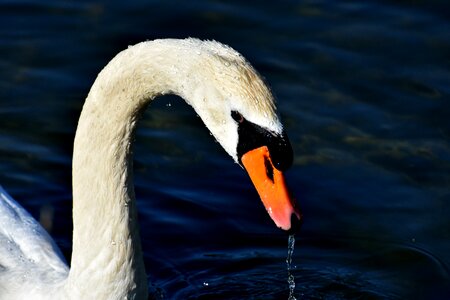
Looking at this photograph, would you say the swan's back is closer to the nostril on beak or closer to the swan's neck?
the swan's neck

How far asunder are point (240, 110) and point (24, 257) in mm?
2764

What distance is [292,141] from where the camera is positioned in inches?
400

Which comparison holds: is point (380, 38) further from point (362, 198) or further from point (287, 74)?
point (362, 198)

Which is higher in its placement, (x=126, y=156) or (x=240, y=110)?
(x=240, y=110)

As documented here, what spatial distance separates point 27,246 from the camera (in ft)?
25.5

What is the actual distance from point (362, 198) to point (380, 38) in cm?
239

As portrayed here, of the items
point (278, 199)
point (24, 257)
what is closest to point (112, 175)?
point (278, 199)

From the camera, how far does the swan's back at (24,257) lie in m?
7.27

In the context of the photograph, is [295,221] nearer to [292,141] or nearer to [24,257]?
[24,257]

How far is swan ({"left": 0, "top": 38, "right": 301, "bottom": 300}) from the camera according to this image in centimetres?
555

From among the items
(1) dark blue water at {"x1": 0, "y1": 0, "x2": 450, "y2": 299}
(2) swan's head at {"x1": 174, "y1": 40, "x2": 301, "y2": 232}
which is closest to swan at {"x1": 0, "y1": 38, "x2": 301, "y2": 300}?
(2) swan's head at {"x1": 174, "y1": 40, "x2": 301, "y2": 232}

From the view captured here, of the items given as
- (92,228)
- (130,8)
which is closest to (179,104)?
(130,8)

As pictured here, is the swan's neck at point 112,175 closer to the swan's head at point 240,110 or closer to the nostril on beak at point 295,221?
the swan's head at point 240,110

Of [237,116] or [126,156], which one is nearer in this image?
[237,116]
